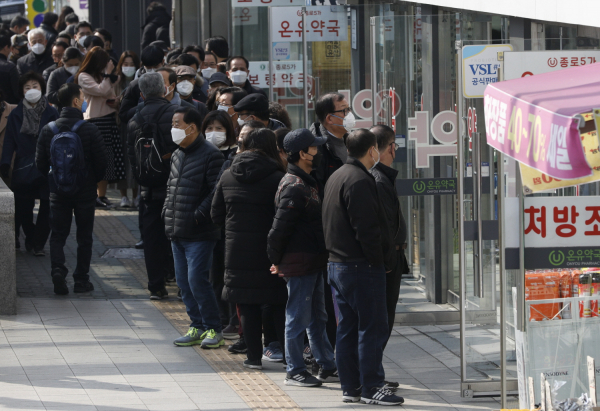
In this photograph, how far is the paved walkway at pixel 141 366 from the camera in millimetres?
6113

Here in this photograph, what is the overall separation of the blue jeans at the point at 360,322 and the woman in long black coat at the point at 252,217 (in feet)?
2.33

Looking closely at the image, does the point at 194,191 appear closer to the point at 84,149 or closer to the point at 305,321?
the point at 305,321

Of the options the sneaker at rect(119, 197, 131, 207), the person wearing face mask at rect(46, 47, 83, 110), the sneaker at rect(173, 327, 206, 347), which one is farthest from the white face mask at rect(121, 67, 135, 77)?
the sneaker at rect(173, 327, 206, 347)

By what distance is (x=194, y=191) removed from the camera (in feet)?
23.8

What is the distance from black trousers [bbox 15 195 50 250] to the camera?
10406 millimetres

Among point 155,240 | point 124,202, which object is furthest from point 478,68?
point 124,202

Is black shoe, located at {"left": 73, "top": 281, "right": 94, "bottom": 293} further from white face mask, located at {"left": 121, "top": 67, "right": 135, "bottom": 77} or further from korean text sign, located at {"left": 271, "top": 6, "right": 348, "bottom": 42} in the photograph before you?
white face mask, located at {"left": 121, "top": 67, "right": 135, "bottom": 77}

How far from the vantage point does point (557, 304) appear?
5.21m

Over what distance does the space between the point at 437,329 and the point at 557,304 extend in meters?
2.99

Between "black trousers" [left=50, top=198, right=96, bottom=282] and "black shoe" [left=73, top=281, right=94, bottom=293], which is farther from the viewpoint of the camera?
"black shoe" [left=73, top=281, right=94, bottom=293]

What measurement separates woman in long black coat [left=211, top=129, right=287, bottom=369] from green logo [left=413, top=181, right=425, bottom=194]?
162cm

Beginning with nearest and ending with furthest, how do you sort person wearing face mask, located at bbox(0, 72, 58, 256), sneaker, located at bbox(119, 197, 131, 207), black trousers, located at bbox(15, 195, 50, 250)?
person wearing face mask, located at bbox(0, 72, 58, 256), black trousers, located at bbox(15, 195, 50, 250), sneaker, located at bbox(119, 197, 131, 207)

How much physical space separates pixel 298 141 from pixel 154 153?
2.64m

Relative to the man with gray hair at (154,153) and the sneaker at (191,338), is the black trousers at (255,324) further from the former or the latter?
the man with gray hair at (154,153)
